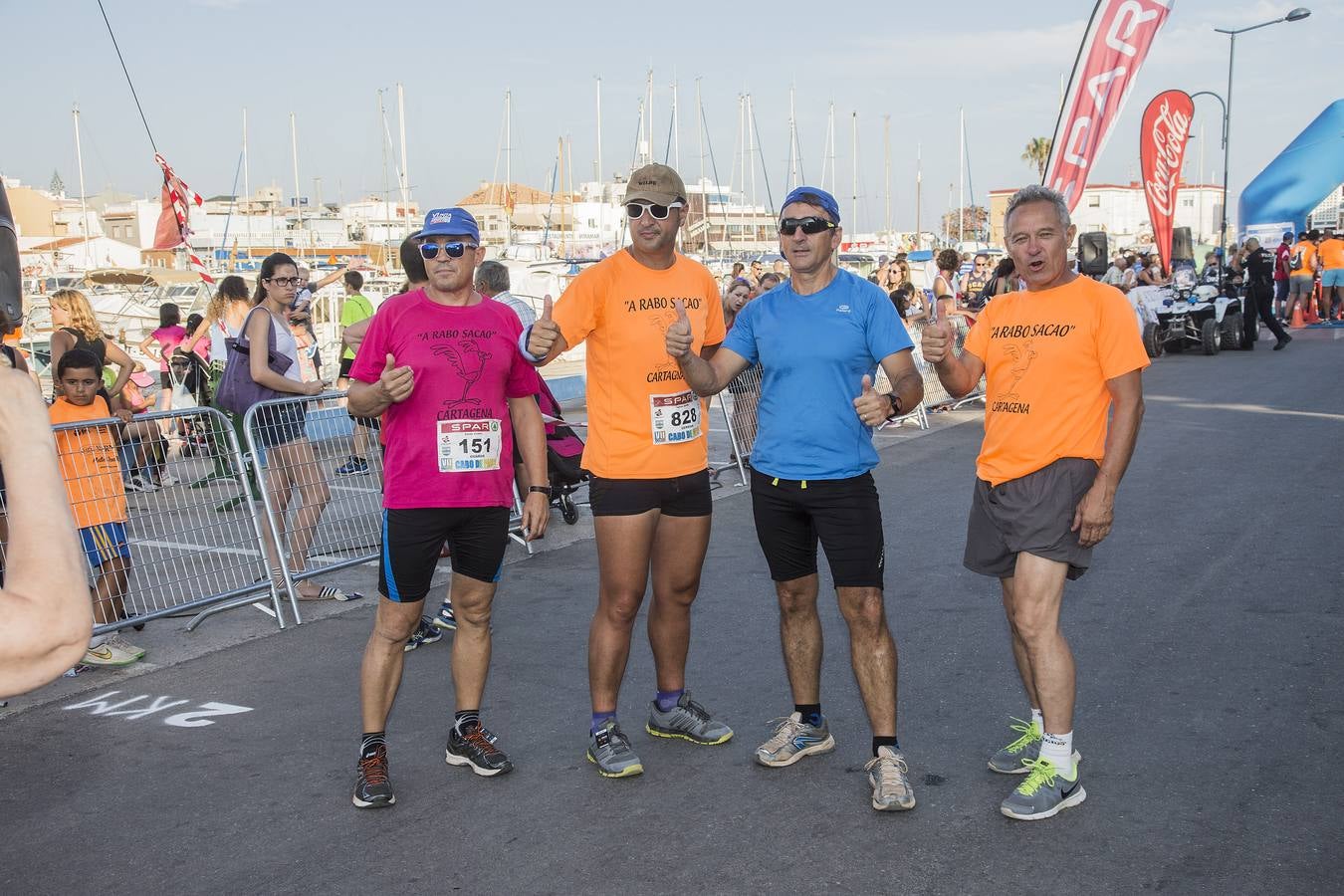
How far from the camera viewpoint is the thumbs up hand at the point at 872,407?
4133mm

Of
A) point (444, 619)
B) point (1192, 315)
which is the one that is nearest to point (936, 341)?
point (444, 619)

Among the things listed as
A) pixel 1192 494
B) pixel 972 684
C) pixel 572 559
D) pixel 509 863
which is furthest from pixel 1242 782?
pixel 1192 494

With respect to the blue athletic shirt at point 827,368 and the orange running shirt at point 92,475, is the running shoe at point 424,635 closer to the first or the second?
the orange running shirt at point 92,475

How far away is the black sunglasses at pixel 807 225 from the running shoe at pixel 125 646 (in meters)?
4.15

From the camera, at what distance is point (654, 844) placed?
393 centimetres

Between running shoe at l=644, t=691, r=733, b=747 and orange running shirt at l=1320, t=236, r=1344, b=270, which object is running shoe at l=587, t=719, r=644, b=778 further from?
orange running shirt at l=1320, t=236, r=1344, b=270

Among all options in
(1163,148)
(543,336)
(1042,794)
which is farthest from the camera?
(1163,148)

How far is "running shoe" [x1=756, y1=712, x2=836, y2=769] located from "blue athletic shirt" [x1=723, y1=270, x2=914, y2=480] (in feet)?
3.34

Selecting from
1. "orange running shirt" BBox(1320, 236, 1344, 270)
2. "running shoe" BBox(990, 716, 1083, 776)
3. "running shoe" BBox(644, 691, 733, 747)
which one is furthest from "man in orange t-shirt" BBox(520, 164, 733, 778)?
"orange running shirt" BBox(1320, 236, 1344, 270)

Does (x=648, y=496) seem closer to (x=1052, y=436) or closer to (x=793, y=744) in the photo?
(x=793, y=744)

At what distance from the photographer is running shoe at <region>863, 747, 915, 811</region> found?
409 centimetres

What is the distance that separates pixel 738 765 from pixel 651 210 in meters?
2.21

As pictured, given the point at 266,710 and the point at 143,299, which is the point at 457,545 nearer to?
the point at 266,710

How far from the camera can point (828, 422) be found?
14.3 ft
